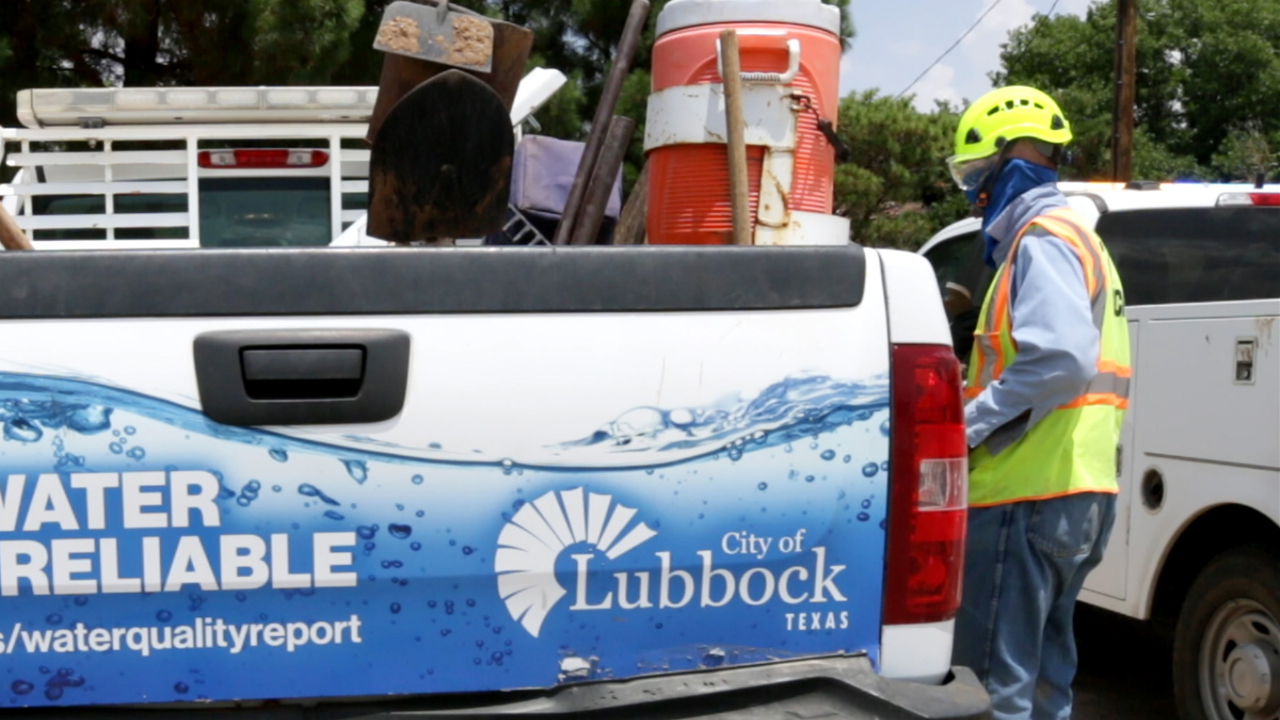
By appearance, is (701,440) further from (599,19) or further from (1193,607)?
(599,19)

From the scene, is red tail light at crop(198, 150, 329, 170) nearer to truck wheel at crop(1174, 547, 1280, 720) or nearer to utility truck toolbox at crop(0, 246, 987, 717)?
utility truck toolbox at crop(0, 246, 987, 717)

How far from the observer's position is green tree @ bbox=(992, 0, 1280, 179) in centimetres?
2852

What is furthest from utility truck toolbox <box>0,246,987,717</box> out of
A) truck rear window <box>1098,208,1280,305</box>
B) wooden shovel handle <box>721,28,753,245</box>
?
truck rear window <box>1098,208,1280,305</box>

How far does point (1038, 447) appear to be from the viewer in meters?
3.44

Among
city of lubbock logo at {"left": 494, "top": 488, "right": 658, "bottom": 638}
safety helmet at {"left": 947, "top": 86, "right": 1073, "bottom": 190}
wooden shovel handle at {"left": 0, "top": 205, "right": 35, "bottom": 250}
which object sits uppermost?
safety helmet at {"left": 947, "top": 86, "right": 1073, "bottom": 190}

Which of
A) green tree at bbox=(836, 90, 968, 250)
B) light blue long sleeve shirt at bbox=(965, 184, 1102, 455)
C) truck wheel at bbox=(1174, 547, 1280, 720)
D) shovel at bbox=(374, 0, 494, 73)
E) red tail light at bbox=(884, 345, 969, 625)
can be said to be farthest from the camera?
green tree at bbox=(836, 90, 968, 250)

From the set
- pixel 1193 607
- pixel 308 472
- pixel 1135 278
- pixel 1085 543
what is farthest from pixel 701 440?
pixel 1135 278

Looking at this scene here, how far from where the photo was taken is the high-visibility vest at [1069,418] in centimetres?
342

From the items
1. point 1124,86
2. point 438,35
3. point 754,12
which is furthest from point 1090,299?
point 1124,86

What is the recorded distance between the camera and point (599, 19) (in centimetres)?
1268

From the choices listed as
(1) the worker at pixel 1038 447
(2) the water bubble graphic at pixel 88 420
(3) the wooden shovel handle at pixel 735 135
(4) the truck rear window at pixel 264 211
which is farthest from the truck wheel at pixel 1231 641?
(4) the truck rear window at pixel 264 211

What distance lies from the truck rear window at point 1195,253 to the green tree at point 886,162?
11130mm

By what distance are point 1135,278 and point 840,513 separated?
341cm

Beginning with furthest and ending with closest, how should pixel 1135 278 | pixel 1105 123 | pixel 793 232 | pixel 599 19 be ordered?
pixel 1105 123
pixel 599 19
pixel 1135 278
pixel 793 232
